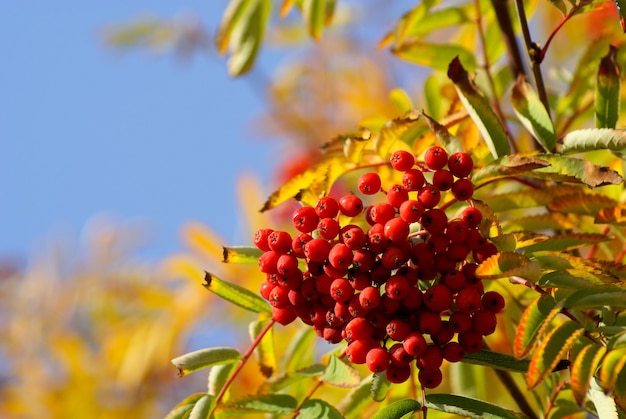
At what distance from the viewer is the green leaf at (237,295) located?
44.4 inches

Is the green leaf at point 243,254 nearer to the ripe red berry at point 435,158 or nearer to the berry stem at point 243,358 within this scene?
the berry stem at point 243,358

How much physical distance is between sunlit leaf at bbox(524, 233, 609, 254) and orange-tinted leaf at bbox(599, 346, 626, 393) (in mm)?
212

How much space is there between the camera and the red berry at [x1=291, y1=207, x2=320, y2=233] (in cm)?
97

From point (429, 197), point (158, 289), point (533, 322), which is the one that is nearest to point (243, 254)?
point (429, 197)

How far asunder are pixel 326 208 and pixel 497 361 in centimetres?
27

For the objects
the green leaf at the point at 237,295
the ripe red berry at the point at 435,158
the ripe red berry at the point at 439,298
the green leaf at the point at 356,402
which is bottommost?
the green leaf at the point at 356,402

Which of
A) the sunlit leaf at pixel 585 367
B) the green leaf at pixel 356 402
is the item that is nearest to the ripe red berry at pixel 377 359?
the sunlit leaf at pixel 585 367

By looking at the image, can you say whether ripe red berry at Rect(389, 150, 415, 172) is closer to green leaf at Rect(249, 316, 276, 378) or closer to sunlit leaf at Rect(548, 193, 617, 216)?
sunlit leaf at Rect(548, 193, 617, 216)

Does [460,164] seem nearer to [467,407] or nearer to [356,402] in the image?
[467,407]

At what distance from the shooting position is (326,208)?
98cm

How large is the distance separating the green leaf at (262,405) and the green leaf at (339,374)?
0.07 meters

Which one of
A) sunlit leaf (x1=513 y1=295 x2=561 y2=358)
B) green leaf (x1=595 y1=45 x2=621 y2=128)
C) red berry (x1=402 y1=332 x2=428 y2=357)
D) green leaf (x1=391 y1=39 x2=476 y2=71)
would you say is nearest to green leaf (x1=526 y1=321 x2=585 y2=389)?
sunlit leaf (x1=513 y1=295 x2=561 y2=358)

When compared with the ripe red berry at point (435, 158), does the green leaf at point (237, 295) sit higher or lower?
lower

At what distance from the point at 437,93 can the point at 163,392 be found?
6.41 ft
